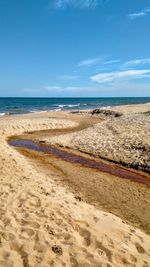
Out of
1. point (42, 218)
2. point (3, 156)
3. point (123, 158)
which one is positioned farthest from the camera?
point (123, 158)

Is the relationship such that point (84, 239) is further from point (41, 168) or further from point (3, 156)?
point (3, 156)

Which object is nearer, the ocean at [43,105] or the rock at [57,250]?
the rock at [57,250]

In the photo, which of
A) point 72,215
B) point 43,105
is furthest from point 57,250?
point 43,105

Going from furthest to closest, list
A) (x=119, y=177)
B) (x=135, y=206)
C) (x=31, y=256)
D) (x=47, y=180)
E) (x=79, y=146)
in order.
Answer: (x=79, y=146)
(x=119, y=177)
(x=47, y=180)
(x=135, y=206)
(x=31, y=256)

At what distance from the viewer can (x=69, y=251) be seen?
6.36 meters

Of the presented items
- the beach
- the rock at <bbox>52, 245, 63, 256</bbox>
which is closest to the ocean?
the beach

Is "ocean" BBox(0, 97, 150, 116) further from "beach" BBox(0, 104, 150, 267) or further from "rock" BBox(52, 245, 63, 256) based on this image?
"rock" BBox(52, 245, 63, 256)

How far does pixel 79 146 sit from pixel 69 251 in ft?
41.7

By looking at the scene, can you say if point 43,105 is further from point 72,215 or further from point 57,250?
point 57,250

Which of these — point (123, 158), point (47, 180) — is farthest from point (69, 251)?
point (123, 158)

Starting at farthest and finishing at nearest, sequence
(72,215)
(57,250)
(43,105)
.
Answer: (43,105), (72,215), (57,250)

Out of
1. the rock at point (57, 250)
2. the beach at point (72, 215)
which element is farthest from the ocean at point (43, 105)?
the rock at point (57, 250)

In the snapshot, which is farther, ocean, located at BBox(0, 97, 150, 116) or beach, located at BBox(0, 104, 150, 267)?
ocean, located at BBox(0, 97, 150, 116)

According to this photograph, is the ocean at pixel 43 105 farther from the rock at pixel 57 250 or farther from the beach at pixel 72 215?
the rock at pixel 57 250
